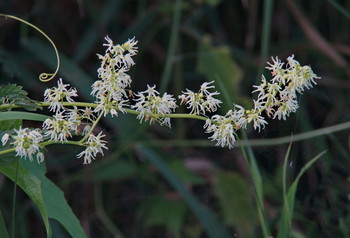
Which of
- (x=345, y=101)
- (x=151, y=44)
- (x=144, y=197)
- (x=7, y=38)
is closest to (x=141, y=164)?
(x=144, y=197)

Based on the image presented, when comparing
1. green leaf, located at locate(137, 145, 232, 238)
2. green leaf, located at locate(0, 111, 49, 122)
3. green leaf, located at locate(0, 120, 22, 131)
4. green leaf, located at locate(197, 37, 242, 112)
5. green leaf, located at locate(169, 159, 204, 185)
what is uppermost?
green leaf, located at locate(197, 37, 242, 112)

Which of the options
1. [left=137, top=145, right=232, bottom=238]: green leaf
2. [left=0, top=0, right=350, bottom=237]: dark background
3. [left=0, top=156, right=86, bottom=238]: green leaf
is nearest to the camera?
[left=0, top=156, right=86, bottom=238]: green leaf

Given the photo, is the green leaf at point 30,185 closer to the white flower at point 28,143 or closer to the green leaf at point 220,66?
the white flower at point 28,143

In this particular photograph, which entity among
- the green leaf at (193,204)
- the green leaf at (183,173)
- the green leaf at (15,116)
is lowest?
the green leaf at (15,116)

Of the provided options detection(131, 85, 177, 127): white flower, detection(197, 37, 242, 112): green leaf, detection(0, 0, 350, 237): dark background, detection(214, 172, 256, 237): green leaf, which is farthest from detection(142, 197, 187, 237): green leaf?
detection(131, 85, 177, 127): white flower

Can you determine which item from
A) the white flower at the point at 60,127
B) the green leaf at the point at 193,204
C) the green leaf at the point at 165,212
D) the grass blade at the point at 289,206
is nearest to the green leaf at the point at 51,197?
the white flower at the point at 60,127

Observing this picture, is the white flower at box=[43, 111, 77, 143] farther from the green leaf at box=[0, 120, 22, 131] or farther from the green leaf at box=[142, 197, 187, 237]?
the green leaf at box=[142, 197, 187, 237]

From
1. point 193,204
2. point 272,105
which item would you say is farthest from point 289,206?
point 193,204
